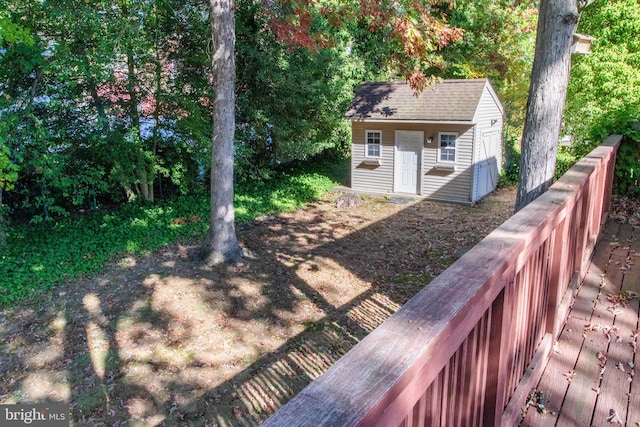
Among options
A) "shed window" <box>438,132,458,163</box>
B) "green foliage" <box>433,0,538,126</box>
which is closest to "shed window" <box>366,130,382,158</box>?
"shed window" <box>438,132,458,163</box>

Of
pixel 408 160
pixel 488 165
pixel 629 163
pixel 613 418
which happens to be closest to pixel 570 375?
pixel 613 418

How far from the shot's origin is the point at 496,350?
1882 mm

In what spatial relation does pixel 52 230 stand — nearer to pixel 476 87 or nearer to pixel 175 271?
pixel 175 271

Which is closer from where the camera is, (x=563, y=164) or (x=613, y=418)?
(x=613, y=418)

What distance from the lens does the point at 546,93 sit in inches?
178

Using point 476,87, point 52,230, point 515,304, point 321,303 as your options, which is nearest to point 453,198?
point 476,87

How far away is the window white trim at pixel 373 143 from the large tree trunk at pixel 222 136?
793cm

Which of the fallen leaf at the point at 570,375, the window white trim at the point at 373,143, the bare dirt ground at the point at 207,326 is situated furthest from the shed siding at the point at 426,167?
the fallen leaf at the point at 570,375

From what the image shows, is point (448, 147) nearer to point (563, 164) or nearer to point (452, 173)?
point (452, 173)

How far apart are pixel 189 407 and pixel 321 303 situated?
8.89ft

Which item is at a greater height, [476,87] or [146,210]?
[476,87]

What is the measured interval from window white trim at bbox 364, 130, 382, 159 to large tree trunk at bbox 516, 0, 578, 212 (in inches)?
412

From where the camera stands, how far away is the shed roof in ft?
44.0

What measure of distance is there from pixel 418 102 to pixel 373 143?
2.01m
